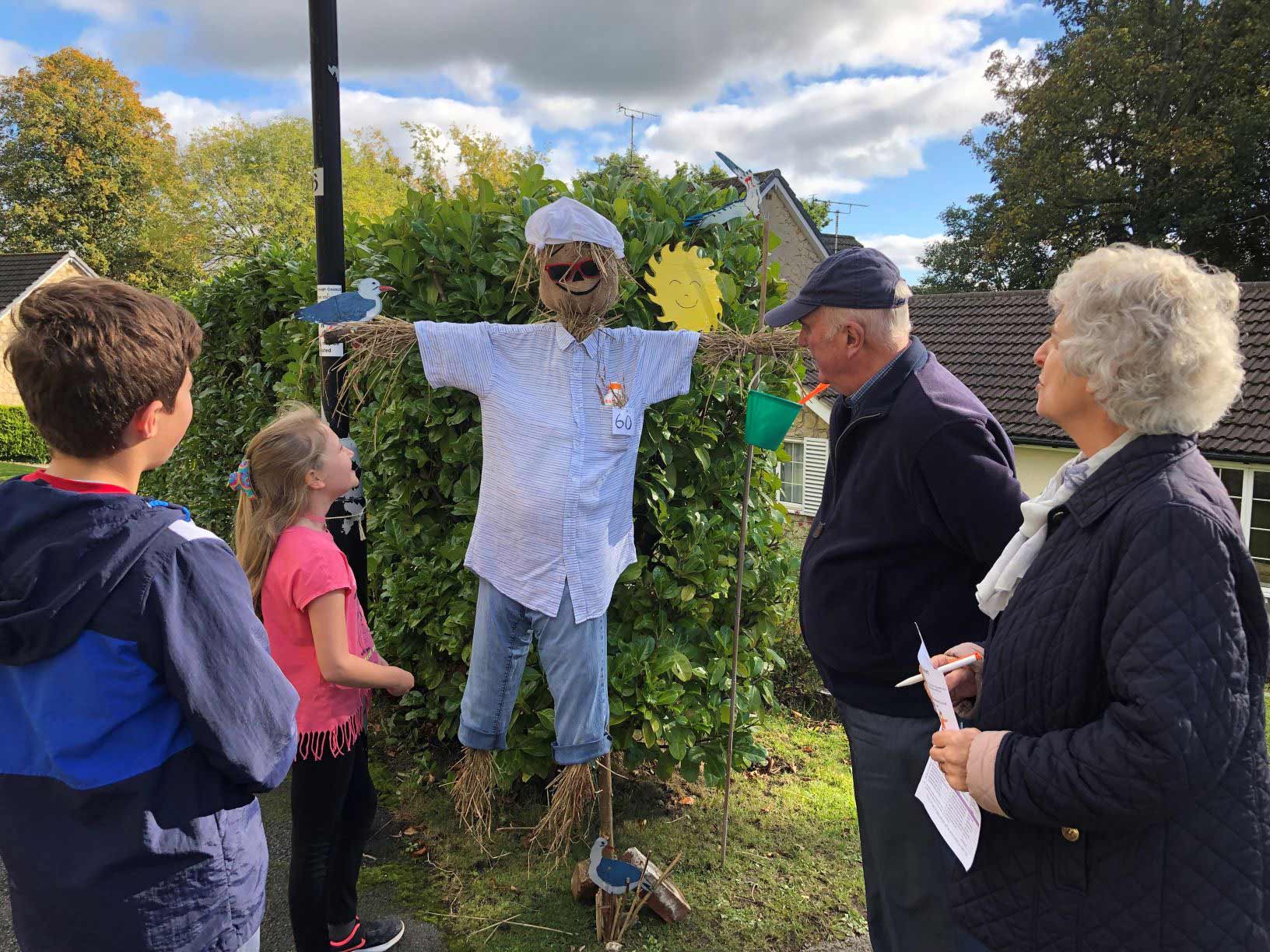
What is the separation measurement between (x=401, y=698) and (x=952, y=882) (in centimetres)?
318

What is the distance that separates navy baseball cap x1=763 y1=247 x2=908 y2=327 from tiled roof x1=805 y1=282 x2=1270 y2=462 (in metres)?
9.30

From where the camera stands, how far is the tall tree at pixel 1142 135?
73.6 feet

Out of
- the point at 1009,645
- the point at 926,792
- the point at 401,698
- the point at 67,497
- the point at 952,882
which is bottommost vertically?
the point at 401,698

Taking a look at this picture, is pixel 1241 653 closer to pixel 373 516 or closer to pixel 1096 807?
pixel 1096 807

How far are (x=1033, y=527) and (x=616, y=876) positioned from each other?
2.01 meters

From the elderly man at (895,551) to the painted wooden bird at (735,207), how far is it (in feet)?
2.96

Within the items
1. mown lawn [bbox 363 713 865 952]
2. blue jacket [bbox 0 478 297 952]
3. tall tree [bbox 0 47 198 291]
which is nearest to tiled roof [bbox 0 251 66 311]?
tall tree [bbox 0 47 198 291]

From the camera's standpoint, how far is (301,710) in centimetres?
234

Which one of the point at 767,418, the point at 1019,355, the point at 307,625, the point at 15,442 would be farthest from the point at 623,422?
the point at 15,442

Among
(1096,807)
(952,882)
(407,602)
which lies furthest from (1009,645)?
(407,602)

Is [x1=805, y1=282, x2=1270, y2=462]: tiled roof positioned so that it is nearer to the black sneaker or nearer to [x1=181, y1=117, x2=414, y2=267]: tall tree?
the black sneaker

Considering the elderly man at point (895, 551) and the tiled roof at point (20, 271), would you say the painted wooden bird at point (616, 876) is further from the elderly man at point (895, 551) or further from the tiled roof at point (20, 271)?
the tiled roof at point (20, 271)

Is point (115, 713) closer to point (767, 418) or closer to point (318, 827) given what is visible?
point (318, 827)

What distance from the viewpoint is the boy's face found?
1505 mm
